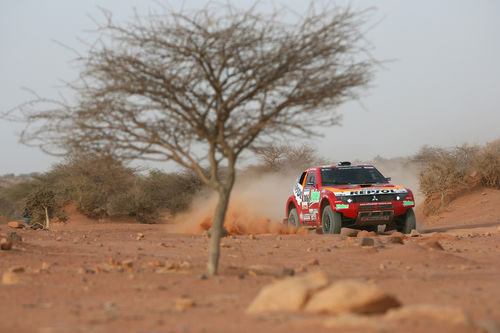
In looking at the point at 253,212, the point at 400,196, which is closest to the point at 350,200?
the point at 400,196

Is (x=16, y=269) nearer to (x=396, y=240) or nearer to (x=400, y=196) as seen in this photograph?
(x=396, y=240)

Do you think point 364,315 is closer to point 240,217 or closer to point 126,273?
point 126,273

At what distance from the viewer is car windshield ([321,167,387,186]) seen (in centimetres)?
1706

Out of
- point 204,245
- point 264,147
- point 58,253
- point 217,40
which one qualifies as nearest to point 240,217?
point 204,245

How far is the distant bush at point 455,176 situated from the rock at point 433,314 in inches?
916

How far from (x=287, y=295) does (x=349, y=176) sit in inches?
461

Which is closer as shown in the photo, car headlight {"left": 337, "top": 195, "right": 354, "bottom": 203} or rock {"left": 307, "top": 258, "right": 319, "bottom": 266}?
rock {"left": 307, "top": 258, "right": 319, "bottom": 266}

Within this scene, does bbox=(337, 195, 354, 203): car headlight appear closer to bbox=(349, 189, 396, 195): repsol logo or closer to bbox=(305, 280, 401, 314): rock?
bbox=(349, 189, 396, 195): repsol logo

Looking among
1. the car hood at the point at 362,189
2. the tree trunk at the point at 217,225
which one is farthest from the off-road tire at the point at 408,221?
the tree trunk at the point at 217,225

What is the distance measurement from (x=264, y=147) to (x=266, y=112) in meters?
0.93

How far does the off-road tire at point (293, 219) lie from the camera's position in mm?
18331

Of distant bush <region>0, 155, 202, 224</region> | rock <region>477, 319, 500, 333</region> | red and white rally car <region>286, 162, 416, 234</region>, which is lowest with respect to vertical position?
rock <region>477, 319, 500, 333</region>

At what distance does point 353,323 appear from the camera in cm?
480

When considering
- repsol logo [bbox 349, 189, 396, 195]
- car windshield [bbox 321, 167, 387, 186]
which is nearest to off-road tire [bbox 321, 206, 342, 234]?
repsol logo [bbox 349, 189, 396, 195]
